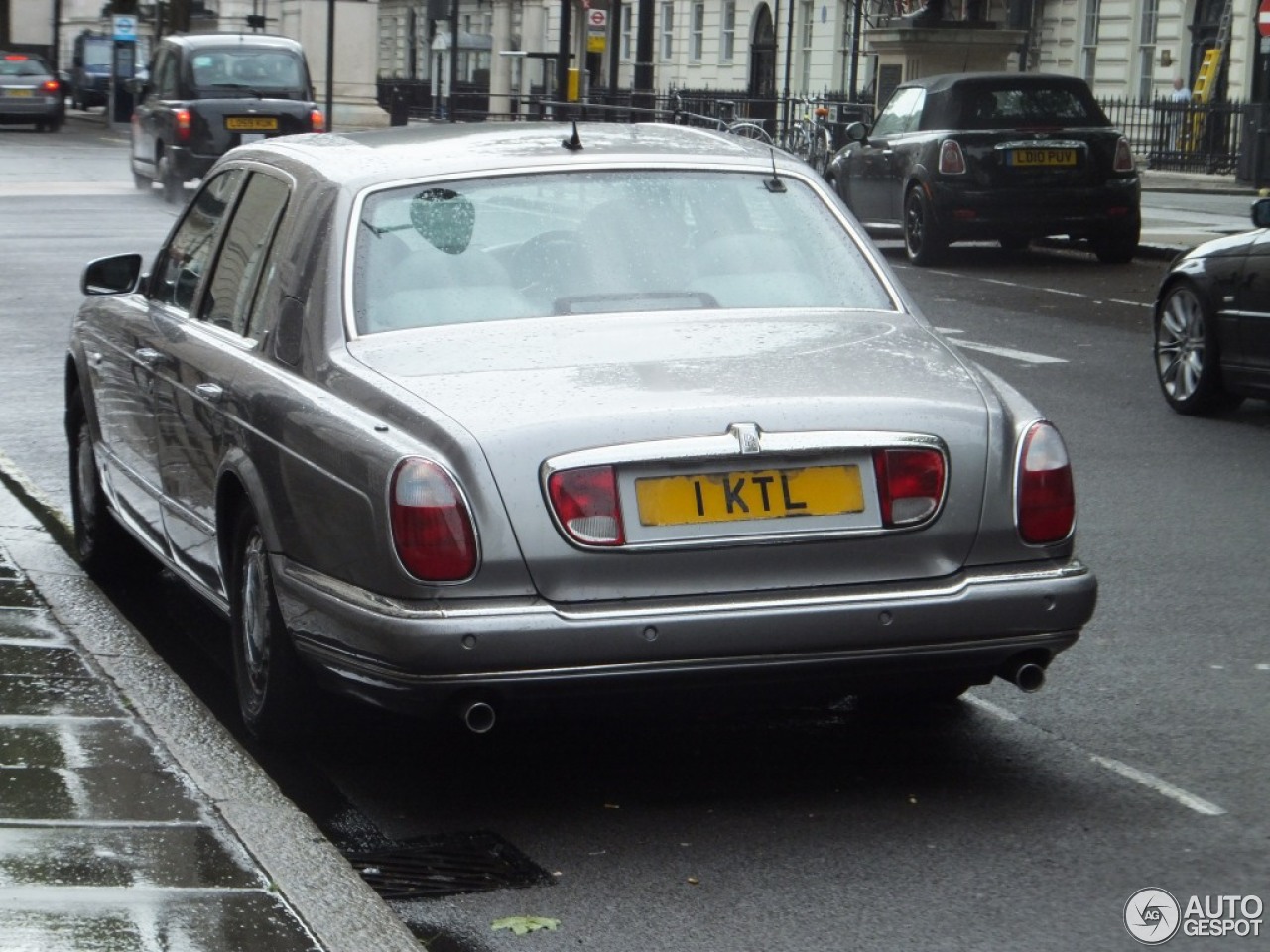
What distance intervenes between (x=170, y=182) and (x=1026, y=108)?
11779 millimetres

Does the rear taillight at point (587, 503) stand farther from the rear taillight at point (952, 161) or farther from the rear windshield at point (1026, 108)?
the rear windshield at point (1026, 108)

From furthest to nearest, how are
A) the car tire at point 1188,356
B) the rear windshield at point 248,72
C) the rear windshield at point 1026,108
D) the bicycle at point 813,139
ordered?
the bicycle at point 813,139, the rear windshield at point 248,72, the rear windshield at point 1026,108, the car tire at point 1188,356

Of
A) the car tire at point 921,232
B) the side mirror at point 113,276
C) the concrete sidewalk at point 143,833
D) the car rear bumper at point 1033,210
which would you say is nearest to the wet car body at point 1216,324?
the side mirror at point 113,276

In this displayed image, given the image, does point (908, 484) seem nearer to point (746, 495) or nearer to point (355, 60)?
point (746, 495)

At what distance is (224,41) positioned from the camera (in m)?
28.9

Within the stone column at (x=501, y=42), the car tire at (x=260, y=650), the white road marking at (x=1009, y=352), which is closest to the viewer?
the car tire at (x=260, y=650)

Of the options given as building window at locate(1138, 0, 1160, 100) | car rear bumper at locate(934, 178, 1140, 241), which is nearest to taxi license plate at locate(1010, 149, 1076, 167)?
car rear bumper at locate(934, 178, 1140, 241)

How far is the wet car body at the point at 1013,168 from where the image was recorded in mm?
21047

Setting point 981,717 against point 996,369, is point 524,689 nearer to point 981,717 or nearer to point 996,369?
point 981,717

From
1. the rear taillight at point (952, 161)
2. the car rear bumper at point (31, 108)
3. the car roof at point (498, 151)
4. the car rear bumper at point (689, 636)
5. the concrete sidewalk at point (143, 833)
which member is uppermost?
the car roof at point (498, 151)

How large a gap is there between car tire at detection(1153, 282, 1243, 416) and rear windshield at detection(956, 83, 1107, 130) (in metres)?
9.80

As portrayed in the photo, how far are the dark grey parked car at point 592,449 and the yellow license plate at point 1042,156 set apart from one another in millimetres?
15429

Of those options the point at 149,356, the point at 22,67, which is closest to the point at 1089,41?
the point at 22,67

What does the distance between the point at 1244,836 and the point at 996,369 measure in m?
8.82
